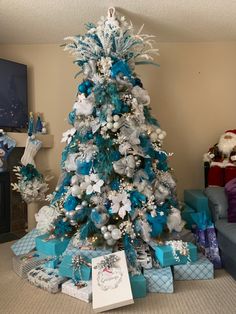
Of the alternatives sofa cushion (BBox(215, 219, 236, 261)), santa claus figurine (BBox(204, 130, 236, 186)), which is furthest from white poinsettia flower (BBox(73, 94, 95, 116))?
santa claus figurine (BBox(204, 130, 236, 186))

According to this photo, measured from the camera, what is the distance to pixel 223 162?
279 cm

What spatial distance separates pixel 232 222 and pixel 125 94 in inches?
49.5

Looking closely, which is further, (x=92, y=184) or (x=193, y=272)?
(x=92, y=184)

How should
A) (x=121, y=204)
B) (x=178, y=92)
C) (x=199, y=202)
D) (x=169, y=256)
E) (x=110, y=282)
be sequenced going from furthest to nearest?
(x=178, y=92), (x=199, y=202), (x=121, y=204), (x=169, y=256), (x=110, y=282)

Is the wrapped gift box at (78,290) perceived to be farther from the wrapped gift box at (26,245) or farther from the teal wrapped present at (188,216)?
the teal wrapped present at (188,216)

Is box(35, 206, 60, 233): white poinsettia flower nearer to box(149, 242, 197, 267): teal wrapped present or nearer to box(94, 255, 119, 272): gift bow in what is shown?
box(94, 255, 119, 272): gift bow

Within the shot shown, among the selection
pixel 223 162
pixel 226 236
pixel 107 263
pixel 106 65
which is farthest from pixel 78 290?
pixel 223 162

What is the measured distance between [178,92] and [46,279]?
89.9 inches

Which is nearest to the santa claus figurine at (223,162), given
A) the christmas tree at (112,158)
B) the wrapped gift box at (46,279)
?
the christmas tree at (112,158)

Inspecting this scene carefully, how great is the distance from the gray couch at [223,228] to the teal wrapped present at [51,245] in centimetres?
113

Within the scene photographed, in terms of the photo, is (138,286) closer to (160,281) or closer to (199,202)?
(160,281)

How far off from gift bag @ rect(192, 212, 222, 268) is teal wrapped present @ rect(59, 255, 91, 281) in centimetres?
92

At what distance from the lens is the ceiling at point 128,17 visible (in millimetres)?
2293

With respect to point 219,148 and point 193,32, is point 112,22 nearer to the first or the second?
point 193,32
